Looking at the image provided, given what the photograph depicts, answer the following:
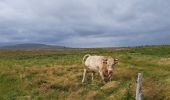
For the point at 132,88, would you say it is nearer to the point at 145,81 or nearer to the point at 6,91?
the point at 145,81

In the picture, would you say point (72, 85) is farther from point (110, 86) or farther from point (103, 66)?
point (110, 86)

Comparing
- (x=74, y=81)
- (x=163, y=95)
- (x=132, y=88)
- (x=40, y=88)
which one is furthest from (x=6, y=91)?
(x=163, y=95)

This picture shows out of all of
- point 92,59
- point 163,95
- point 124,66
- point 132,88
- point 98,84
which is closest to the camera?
point 163,95

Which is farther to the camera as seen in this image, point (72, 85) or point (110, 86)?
point (72, 85)

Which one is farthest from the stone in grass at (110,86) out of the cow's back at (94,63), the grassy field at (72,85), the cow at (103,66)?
the cow's back at (94,63)

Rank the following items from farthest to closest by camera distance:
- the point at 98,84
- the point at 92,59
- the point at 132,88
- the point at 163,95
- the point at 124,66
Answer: the point at 124,66 → the point at 92,59 → the point at 98,84 → the point at 132,88 → the point at 163,95

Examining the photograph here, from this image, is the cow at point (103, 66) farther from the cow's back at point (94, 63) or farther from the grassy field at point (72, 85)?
the grassy field at point (72, 85)

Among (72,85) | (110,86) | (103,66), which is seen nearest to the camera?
(110,86)

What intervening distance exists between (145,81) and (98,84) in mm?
4259

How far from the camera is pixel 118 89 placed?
97.8ft

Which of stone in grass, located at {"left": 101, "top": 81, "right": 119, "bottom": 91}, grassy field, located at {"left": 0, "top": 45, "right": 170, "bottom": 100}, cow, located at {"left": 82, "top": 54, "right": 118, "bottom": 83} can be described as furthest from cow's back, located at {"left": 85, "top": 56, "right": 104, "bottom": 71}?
stone in grass, located at {"left": 101, "top": 81, "right": 119, "bottom": 91}

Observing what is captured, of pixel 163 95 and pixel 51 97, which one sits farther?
pixel 51 97

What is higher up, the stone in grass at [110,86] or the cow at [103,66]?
the cow at [103,66]

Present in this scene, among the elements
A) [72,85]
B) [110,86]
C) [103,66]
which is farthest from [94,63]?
[110,86]
